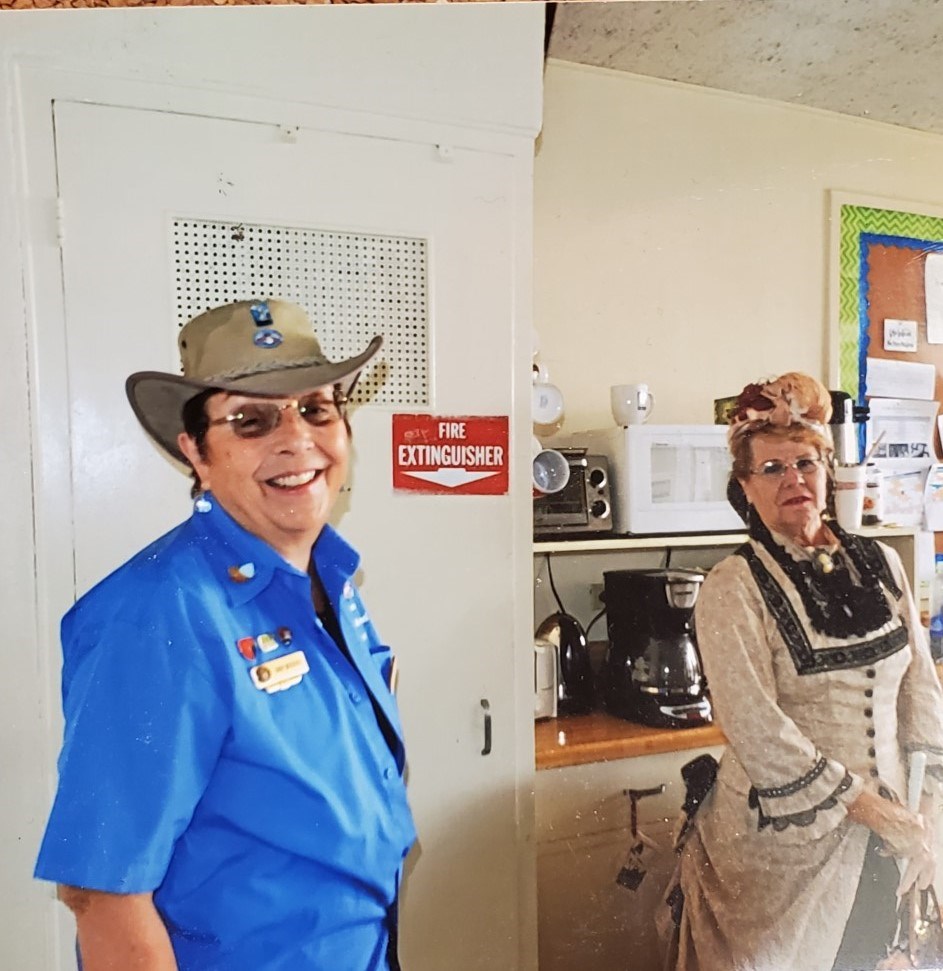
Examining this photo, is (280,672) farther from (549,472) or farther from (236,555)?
(549,472)

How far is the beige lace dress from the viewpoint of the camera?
1.16m

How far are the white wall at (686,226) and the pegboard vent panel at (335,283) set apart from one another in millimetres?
344

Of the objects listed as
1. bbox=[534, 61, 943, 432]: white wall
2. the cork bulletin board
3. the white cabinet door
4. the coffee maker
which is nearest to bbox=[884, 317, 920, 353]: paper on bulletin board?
the cork bulletin board

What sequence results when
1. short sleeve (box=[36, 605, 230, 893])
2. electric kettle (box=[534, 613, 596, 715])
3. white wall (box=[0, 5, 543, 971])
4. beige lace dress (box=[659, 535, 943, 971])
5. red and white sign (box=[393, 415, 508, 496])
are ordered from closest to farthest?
short sleeve (box=[36, 605, 230, 893]), white wall (box=[0, 5, 543, 971]), red and white sign (box=[393, 415, 508, 496]), beige lace dress (box=[659, 535, 943, 971]), electric kettle (box=[534, 613, 596, 715])

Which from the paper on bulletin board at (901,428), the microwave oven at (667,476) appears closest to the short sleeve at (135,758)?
the microwave oven at (667,476)

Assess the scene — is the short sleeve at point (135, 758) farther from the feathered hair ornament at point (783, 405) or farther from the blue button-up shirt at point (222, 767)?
the feathered hair ornament at point (783, 405)

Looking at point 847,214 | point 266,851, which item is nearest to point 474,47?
point 847,214

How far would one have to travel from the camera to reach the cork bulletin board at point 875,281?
121 cm

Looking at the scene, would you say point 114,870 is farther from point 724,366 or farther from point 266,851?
point 724,366

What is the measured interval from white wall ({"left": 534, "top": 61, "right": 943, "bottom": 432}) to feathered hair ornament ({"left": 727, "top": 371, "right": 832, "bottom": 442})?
0.9 inches

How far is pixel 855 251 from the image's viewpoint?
1234 millimetres

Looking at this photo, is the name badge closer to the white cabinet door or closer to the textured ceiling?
the white cabinet door

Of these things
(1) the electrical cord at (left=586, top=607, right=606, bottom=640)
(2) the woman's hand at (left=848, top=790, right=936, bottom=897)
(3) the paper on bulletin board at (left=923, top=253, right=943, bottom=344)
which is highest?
(3) the paper on bulletin board at (left=923, top=253, right=943, bottom=344)

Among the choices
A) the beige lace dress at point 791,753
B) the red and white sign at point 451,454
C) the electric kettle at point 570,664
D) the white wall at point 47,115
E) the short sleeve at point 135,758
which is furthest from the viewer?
the electric kettle at point 570,664
